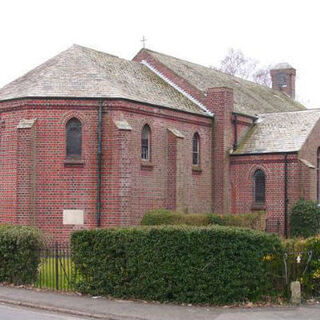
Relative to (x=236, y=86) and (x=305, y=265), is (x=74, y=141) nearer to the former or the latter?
(x=305, y=265)

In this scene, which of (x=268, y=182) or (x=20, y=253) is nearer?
(x=20, y=253)

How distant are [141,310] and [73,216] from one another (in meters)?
12.6

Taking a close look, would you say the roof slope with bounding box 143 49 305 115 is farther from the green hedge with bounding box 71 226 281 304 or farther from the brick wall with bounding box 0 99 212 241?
the green hedge with bounding box 71 226 281 304

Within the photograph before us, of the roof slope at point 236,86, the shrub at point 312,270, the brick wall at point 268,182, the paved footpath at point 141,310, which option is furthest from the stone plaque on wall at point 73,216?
the shrub at point 312,270

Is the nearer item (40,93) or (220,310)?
(220,310)

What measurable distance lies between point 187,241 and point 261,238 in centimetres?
185

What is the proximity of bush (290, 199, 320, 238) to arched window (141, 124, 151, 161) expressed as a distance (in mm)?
7813

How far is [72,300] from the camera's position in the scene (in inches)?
625

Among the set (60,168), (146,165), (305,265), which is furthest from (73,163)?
(305,265)

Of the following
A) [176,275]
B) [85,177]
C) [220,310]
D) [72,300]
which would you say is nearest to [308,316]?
[220,310]

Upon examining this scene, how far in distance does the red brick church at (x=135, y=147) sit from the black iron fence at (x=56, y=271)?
7.97 m

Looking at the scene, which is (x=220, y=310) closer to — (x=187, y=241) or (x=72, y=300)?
(x=187, y=241)

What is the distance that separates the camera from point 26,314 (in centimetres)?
1419

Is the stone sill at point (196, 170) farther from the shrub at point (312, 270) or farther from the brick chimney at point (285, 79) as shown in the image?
the brick chimney at point (285, 79)
